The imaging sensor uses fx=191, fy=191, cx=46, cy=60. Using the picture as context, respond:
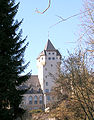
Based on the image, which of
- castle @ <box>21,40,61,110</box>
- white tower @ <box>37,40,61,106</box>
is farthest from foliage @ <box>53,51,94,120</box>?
white tower @ <box>37,40,61,106</box>

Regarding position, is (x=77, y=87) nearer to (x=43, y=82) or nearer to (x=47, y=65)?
(x=43, y=82)

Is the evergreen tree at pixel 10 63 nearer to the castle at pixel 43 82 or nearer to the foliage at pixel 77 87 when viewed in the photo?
the foliage at pixel 77 87

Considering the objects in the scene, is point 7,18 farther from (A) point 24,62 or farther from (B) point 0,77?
(B) point 0,77

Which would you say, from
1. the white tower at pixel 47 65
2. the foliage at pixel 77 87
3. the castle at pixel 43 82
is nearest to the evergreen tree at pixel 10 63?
the foliage at pixel 77 87

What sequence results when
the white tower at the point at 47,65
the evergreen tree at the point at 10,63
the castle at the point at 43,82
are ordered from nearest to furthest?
the evergreen tree at the point at 10,63
the castle at the point at 43,82
the white tower at the point at 47,65

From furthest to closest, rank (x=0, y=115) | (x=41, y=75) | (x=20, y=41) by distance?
(x=41, y=75), (x=20, y=41), (x=0, y=115)

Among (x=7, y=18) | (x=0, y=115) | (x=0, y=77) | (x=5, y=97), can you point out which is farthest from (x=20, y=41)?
(x=0, y=115)

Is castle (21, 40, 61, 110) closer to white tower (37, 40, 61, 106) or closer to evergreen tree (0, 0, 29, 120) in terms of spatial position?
white tower (37, 40, 61, 106)

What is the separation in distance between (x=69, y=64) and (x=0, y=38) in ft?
13.7

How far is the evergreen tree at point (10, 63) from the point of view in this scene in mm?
10008

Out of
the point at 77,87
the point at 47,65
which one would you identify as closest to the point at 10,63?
the point at 77,87

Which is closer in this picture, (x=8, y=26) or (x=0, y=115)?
(x=0, y=115)

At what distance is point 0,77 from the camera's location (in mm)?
9969

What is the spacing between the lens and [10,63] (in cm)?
1086
